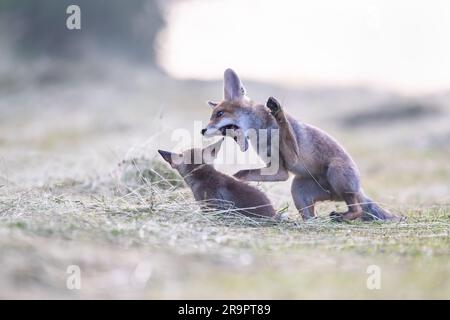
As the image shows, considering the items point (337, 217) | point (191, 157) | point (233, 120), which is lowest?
point (337, 217)

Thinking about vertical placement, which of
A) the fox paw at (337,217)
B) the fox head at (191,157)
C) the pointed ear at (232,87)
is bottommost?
the fox paw at (337,217)

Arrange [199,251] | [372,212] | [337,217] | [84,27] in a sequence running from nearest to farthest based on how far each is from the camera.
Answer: [199,251]
[337,217]
[372,212]
[84,27]

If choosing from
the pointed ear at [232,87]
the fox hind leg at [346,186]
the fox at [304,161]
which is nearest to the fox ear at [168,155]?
the fox at [304,161]

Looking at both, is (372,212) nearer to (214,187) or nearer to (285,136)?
(285,136)

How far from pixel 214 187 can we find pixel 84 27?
31.0 m

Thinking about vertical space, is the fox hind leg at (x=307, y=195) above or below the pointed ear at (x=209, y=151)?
below

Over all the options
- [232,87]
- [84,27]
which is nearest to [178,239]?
[232,87]

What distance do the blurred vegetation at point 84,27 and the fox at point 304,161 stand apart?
2709cm

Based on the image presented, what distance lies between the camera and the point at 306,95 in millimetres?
33719

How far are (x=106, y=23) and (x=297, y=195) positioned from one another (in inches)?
1291

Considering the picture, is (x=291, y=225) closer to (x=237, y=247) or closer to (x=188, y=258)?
(x=237, y=247)

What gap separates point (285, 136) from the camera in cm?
830

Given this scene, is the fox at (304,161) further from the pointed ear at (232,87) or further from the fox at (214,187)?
the fox at (214,187)

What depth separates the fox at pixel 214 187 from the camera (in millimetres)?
7980
